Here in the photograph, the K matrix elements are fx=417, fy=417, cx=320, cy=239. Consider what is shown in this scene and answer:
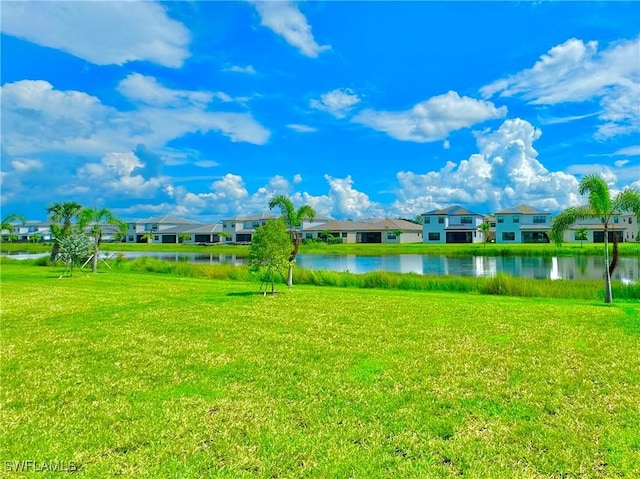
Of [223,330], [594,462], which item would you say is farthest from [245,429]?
[223,330]

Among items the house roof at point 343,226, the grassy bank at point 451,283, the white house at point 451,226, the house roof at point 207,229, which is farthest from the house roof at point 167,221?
the grassy bank at point 451,283

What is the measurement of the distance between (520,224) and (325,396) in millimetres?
89574

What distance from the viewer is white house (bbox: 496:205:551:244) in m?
84.4

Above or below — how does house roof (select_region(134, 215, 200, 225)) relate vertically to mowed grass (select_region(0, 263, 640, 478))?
above

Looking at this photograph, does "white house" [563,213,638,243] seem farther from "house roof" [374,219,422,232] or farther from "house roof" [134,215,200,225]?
"house roof" [134,215,200,225]

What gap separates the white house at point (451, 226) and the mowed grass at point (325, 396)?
7958 centimetres

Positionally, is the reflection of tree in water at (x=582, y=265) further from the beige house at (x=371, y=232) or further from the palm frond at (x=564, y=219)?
the beige house at (x=371, y=232)

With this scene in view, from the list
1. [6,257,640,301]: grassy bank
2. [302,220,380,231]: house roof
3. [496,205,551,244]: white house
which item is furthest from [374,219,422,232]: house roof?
[6,257,640,301]: grassy bank

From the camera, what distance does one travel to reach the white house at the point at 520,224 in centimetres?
8438

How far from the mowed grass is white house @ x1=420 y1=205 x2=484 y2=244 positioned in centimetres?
7958

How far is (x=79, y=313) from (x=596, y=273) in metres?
37.8

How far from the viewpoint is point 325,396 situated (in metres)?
6.32

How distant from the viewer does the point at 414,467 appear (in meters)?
4.48

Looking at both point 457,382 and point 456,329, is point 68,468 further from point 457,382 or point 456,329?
point 456,329
